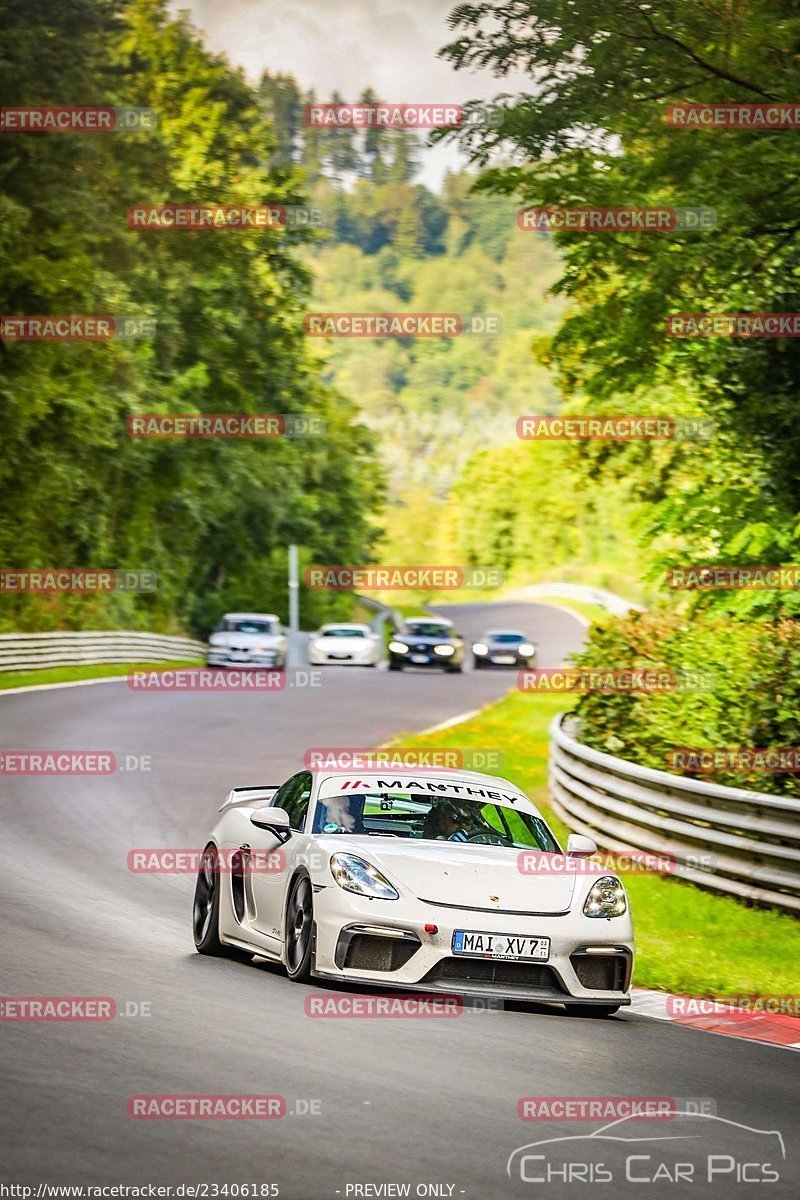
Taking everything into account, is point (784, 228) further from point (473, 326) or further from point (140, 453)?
point (140, 453)

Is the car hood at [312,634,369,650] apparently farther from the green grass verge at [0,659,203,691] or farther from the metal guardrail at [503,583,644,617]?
the metal guardrail at [503,583,644,617]

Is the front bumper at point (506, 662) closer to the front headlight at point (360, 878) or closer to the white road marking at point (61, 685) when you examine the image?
the white road marking at point (61, 685)

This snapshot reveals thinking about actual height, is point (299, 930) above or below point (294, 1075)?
below

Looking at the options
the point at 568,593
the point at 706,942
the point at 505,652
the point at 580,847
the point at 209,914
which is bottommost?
the point at 568,593

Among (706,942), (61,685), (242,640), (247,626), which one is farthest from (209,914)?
(247,626)

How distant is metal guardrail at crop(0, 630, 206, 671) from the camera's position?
133 feet

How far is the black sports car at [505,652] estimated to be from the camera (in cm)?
5591

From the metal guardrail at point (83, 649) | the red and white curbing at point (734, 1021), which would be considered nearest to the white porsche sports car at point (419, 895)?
the red and white curbing at point (734, 1021)

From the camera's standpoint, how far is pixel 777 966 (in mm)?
12492

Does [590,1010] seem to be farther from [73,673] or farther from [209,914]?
[73,673]

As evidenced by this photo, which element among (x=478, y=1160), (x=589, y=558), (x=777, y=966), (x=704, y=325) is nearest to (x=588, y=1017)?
(x=777, y=966)

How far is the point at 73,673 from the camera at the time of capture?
42312mm

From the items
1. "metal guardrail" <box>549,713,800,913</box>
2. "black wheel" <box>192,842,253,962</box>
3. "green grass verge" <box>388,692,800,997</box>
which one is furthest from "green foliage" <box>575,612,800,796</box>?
"black wheel" <box>192,842,253,962</box>

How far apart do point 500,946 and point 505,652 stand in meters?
46.3
